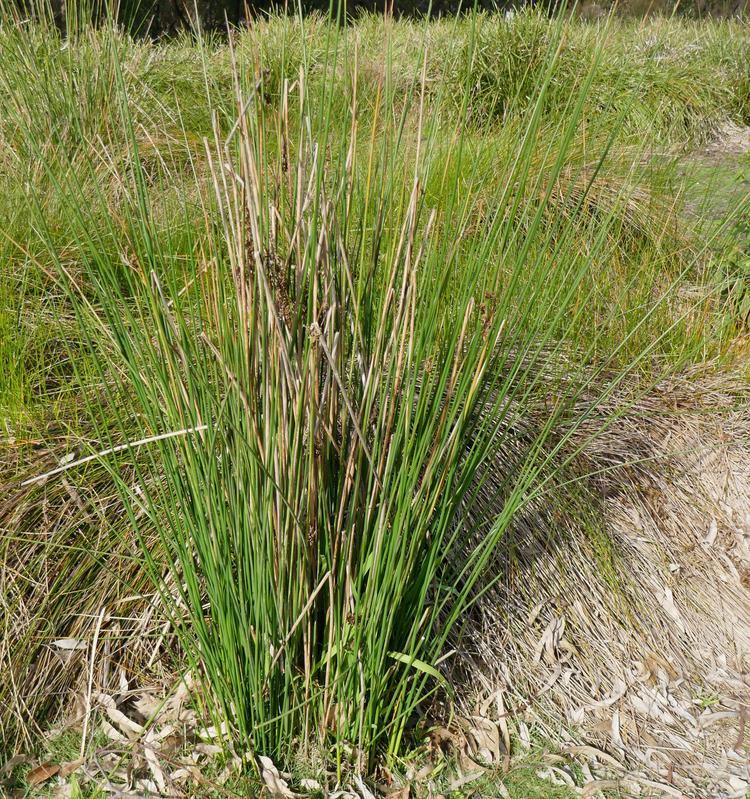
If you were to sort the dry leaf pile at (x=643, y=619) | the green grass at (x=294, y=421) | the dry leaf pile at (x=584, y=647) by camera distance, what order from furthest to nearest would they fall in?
the dry leaf pile at (x=643, y=619)
the dry leaf pile at (x=584, y=647)
the green grass at (x=294, y=421)

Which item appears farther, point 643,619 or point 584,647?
point 643,619

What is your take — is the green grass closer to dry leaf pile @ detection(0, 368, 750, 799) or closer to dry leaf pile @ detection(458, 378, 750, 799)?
dry leaf pile @ detection(0, 368, 750, 799)

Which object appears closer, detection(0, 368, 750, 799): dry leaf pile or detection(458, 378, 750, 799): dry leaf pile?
detection(0, 368, 750, 799): dry leaf pile

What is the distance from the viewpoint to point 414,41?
23.0 ft

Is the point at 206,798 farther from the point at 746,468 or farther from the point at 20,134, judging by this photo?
the point at 20,134

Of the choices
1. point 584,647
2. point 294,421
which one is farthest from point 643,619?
point 294,421

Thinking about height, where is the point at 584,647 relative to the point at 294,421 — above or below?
below

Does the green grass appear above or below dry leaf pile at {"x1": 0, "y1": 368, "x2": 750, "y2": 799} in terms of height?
above

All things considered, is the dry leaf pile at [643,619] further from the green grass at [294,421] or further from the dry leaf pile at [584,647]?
the green grass at [294,421]

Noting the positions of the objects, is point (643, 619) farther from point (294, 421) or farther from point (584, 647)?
point (294, 421)

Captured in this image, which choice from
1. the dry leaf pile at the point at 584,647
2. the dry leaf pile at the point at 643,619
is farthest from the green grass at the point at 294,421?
the dry leaf pile at the point at 643,619

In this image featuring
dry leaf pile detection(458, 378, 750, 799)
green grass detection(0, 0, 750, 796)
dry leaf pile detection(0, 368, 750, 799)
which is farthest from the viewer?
dry leaf pile detection(458, 378, 750, 799)

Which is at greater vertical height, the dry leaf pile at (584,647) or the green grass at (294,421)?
the green grass at (294,421)

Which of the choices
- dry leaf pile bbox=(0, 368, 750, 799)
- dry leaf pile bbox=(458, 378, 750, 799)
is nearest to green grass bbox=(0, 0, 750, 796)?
dry leaf pile bbox=(0, 368, 750, 799)
